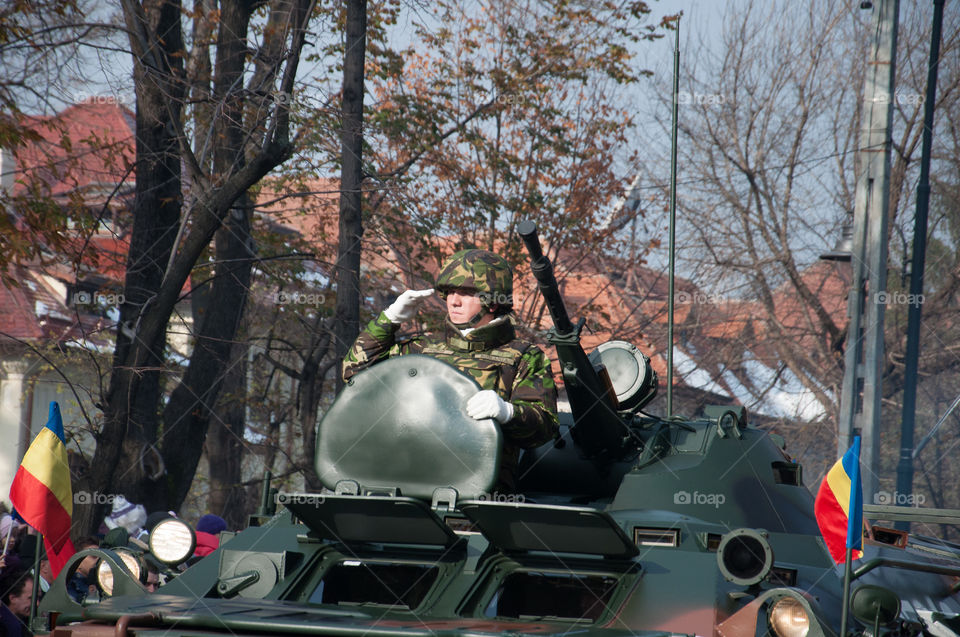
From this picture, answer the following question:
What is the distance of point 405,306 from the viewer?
5.72m

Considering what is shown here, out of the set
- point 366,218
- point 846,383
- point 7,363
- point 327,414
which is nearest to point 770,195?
point 366,218

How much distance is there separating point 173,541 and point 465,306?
5.80 ft

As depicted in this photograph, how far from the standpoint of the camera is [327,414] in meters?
5.22

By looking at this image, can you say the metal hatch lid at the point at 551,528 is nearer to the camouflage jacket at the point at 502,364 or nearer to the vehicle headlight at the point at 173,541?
the camouflage jacket at the point at 502,364

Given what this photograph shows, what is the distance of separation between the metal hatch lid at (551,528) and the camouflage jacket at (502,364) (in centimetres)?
51

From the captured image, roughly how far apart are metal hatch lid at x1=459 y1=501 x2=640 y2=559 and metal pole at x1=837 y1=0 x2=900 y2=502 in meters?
7.77

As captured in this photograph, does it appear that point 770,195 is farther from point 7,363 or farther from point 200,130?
point 7,363

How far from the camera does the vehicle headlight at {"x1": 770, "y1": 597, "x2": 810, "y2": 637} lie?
3.98 metres

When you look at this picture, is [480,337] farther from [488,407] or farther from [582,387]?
[488,407]

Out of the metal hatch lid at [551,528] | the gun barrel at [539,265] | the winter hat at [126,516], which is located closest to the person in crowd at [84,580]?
the winter hat at [126,516]

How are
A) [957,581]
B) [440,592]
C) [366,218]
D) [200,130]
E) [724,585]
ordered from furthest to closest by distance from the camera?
[366,218] < [200,130] < [957,581] < [440,592] < [724,585]

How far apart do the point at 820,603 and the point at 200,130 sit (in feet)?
36.7

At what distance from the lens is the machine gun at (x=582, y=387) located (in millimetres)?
5121

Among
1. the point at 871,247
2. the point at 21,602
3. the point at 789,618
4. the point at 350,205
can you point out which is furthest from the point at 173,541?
the point at 871,247
